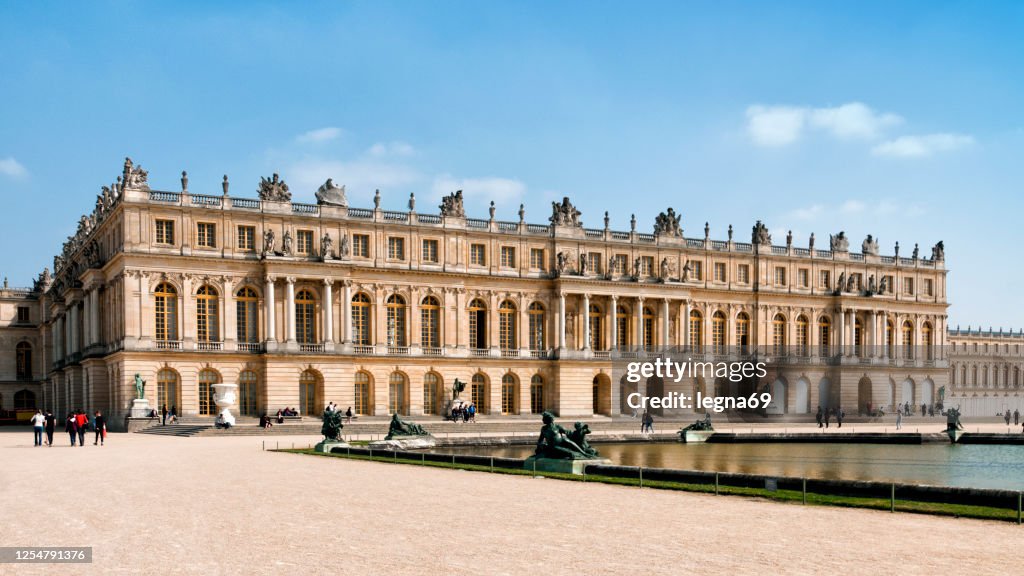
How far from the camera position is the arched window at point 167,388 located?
52.8 m

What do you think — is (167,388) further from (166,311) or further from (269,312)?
(269,312)

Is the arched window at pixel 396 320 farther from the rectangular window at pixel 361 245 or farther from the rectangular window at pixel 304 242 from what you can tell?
the rectangular window at pixel 304 242

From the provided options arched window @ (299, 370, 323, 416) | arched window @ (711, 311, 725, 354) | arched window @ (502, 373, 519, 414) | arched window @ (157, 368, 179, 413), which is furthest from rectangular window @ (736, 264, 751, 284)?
arched window @ (157, 368, 179, 413)

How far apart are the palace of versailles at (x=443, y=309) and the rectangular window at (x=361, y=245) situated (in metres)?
0.06

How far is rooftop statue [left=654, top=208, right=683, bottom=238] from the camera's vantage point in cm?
6662

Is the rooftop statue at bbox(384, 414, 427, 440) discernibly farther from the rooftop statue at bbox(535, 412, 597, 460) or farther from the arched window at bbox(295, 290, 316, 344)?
the arched window at bbox(295, 290, 316, 344)

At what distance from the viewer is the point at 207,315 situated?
54.1 m

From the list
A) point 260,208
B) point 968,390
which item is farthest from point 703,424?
point 968,390

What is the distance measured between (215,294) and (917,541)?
4600 cm

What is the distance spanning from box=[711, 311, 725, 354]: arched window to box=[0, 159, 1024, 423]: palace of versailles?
0.15 meters

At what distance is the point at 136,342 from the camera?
51969 mm

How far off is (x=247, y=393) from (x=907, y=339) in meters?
48.9

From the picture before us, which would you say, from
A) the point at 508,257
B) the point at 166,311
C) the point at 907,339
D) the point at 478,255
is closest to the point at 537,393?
the point at 508,257

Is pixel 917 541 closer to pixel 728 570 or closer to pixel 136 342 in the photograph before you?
pixel 728 570
